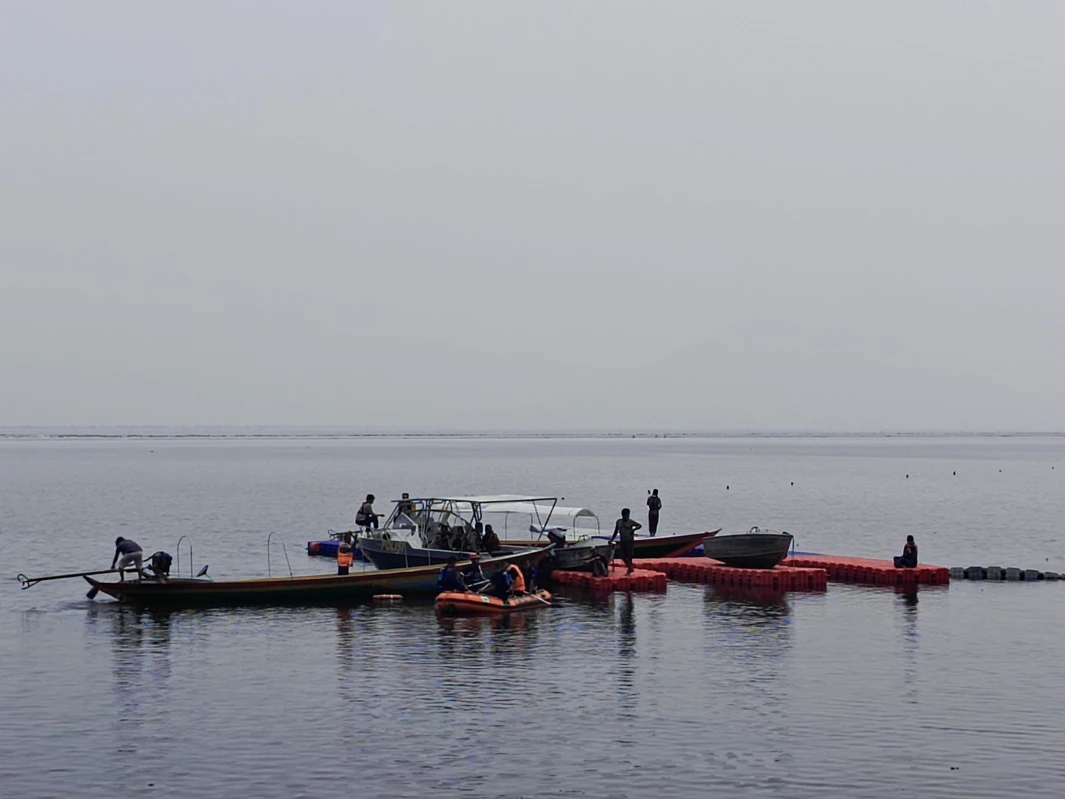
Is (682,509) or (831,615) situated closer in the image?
(831,615)

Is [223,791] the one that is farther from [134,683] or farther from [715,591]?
[715,591]

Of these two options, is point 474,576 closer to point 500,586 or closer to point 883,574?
A: point 500,586

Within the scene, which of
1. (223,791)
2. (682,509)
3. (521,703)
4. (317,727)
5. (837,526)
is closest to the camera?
(223,791)

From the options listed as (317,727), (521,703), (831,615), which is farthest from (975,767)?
(831,615)

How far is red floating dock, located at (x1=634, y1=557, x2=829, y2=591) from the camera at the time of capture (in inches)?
1823

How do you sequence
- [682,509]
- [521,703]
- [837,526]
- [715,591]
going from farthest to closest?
[682,509] → [837,526] → [715,591] → [521,703]

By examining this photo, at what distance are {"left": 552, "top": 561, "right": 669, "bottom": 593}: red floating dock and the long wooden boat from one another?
494 centimetres

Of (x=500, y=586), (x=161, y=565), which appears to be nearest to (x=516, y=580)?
(x=500, y=586)

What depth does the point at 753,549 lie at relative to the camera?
4825 centimetres

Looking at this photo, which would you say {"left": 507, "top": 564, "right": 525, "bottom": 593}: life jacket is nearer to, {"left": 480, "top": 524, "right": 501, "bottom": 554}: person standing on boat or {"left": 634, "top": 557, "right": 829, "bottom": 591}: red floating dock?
{"left": 480, "top": 524, "right": 501, "bottom": 554}: person standing on boat

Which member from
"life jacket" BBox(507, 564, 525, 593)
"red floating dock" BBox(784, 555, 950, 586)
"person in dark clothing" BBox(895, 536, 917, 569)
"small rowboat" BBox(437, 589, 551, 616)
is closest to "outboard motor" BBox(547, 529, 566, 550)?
"life jacket" BBox(507, 564, 525, 593)

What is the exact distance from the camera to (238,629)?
37.3 metres

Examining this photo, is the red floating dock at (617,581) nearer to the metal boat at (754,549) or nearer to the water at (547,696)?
the water at (547,696)

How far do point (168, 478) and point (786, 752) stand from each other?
13907 cm
